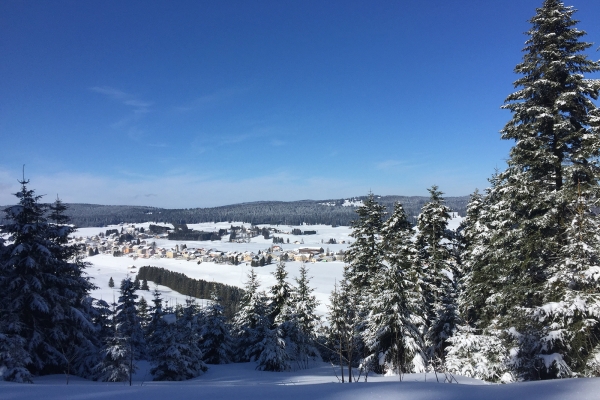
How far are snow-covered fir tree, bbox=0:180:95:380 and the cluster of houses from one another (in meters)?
101

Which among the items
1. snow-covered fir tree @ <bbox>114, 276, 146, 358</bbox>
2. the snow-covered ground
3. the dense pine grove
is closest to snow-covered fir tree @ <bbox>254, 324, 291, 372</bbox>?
the dense pine grove

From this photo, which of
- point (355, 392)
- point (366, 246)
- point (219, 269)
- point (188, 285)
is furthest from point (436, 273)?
point (219, 269)

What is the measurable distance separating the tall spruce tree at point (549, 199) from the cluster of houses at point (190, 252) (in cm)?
10591

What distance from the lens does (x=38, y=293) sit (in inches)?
499

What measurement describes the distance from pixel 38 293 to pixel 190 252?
144644 millimetres

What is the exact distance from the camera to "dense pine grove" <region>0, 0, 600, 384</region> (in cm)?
797

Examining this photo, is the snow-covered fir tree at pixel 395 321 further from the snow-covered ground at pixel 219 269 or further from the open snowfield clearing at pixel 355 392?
the snow-covered ground at pixel 219 269

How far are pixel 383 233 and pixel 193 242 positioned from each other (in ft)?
583

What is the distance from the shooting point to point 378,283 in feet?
49.2

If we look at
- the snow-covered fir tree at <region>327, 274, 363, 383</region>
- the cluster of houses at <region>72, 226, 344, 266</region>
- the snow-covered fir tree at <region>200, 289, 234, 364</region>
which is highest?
the snow-covered fir tree at <region>327, 274, 363, 383</region>

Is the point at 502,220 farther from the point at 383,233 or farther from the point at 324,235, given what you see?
the point at 324,235

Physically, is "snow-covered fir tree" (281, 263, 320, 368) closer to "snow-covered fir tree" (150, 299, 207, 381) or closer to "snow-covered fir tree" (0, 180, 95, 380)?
"snow-covered fir tree" (150, 299, 207, 381)

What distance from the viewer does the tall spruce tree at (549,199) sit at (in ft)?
25.5

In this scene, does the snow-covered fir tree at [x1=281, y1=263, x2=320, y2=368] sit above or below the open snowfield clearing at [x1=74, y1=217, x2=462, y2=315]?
above
